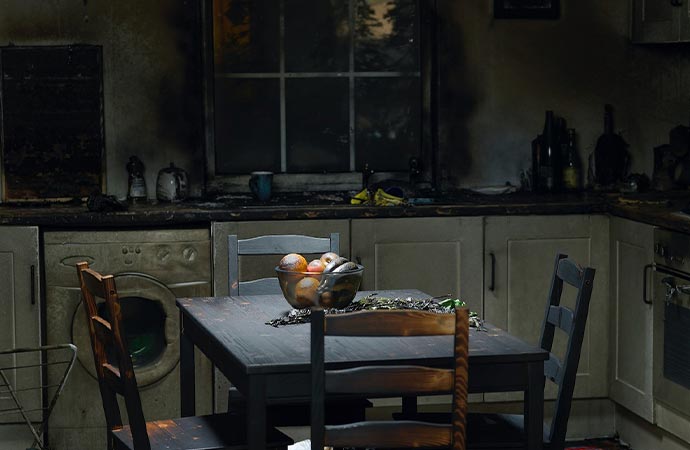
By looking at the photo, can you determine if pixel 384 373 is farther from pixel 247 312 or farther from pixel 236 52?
pixel 236 52

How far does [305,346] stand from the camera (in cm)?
327

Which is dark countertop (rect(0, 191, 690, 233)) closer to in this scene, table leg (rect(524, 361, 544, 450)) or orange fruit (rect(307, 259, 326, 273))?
orange fruit (rect(307, 259, 326, 273))

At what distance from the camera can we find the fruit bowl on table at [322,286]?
3.65 meters

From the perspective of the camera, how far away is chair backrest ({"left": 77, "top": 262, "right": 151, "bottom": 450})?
3.27 meters

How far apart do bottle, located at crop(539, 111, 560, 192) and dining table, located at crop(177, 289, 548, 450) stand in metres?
2.38

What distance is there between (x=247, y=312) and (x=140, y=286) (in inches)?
58.7

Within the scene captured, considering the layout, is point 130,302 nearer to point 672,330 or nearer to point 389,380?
point 672,330

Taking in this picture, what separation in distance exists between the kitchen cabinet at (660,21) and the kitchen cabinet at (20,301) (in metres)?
2.87

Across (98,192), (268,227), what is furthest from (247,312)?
(98,192)

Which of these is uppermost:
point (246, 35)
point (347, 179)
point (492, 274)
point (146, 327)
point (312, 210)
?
point (246, 35)

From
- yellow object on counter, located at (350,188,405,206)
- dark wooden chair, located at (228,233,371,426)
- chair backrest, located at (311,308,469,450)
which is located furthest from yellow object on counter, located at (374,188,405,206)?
chair backrest, located at (311,308,469,450)

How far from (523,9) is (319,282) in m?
2.72

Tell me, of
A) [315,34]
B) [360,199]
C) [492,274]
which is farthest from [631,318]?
[315,34]

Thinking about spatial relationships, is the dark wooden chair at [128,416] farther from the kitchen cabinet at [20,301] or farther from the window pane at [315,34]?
the window pane at [315,34]
